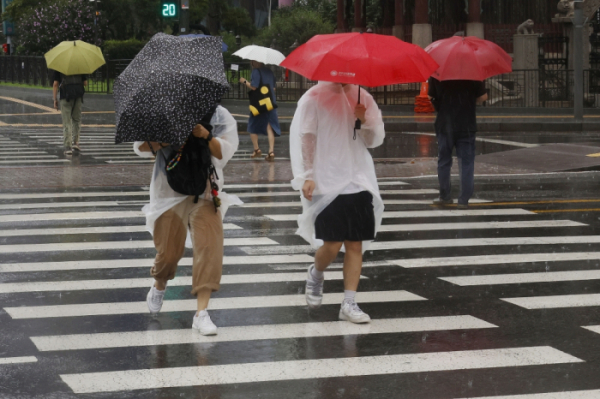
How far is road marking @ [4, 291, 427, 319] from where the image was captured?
6812 millimetres

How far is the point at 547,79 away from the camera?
29672mm

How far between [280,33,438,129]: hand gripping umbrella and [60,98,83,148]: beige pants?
1153 centimetres

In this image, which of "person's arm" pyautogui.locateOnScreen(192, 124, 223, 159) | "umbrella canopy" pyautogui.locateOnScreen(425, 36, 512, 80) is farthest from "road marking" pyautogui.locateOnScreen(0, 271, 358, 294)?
"umbrella canopy" pyautogui.locateOnScreen(425, 36, 512, 80)

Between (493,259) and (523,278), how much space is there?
789 mm

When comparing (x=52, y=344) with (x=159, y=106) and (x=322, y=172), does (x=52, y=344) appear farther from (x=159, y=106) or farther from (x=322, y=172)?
(x=322, y=172)

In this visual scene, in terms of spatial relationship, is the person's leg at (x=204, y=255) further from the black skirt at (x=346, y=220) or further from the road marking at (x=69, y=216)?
the road marking at (x=69, y=216)

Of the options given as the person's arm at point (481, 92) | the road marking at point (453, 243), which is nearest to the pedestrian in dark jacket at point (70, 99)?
the person's arm at point (481, 92)

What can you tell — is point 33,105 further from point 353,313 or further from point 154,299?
point 353,313

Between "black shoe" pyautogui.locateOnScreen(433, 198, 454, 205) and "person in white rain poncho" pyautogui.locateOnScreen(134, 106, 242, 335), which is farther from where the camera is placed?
"black shoe" pyautogui.locateOnScreen(433, 198, 454, 205)

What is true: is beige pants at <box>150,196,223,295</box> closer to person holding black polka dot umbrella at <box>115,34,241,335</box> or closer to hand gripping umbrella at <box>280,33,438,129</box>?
person holding black polka dot umbrella at <box>115,34,241,335</box>

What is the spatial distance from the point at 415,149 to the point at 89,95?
71.6 feet

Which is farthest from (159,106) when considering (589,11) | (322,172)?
(589,11)

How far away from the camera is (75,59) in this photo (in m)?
16.9

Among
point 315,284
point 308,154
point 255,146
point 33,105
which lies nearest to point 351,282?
point 315,284
